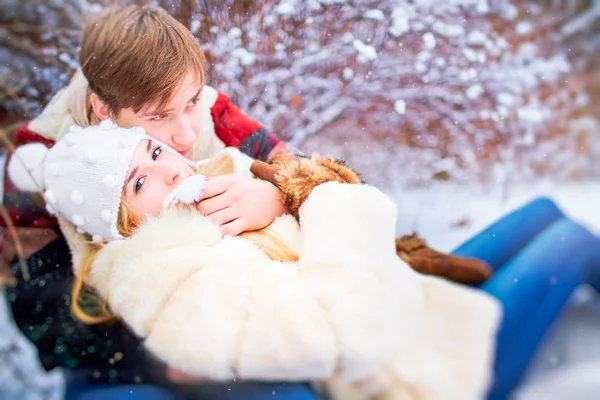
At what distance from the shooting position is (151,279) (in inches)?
30.9

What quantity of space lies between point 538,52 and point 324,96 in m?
0.41

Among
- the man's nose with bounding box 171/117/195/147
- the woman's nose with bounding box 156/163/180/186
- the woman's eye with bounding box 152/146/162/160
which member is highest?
the man's nose with bounding box 171/117/195/147

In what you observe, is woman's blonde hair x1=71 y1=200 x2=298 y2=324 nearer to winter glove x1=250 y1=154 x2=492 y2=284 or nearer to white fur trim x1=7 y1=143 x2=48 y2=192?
winter glove x1=250 y1=154 x2=492 y2=284

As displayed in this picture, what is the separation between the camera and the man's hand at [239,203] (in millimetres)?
881

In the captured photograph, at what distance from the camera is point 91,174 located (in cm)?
84

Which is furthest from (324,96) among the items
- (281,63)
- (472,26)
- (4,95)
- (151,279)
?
(4,95)

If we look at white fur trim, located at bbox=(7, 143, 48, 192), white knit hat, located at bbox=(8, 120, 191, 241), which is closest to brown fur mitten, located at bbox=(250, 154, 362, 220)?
white knit hat, located at bbox=(8, 120, 191, 241)

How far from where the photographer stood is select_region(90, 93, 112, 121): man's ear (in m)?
0.88

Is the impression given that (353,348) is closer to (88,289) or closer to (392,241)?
(392,241)

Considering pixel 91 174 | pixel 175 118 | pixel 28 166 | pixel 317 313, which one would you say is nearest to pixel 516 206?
pixel 317 313

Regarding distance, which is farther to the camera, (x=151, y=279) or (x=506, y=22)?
(x=506, y=22)

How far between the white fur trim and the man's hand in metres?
0.32

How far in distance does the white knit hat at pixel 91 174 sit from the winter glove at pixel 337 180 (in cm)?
21

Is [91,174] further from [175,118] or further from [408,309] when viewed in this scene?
[408,309]
